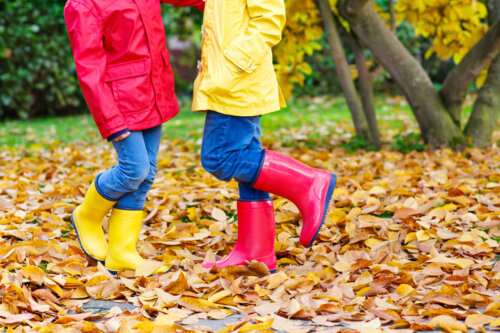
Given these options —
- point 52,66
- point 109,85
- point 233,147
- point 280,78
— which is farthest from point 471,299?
point 52,66

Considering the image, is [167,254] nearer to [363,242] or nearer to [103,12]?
[363,242]

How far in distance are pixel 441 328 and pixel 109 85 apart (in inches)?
62.1

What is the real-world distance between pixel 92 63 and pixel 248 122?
0.68 metres

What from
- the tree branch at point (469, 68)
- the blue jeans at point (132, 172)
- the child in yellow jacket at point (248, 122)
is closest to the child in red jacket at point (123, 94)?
the blue jeans at point (132, 172)

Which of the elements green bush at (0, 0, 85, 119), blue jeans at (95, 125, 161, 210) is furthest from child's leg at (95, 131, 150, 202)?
green bush at (0, 0, 85, 119)

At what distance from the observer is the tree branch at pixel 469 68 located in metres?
4.58

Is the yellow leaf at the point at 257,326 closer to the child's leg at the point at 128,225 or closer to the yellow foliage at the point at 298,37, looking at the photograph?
the child's leg at the point at 128,225

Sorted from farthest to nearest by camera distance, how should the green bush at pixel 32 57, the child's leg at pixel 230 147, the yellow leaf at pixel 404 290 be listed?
the green bush at pixel 32 57 → the child's leg at pixel 230 147 → the yellow leaf at pixel 404 290

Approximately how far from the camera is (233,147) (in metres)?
2.43

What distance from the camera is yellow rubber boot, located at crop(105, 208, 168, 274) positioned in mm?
2600

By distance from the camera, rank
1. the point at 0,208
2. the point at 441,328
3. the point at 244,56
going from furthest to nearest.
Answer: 1. the point at 0,208
2. the point at 244,56
3. the point at 441,328

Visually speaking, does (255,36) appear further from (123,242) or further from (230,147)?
(123,242)

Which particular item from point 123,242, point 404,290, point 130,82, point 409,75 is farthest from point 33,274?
point 409,75

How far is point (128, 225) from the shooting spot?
263 cm
